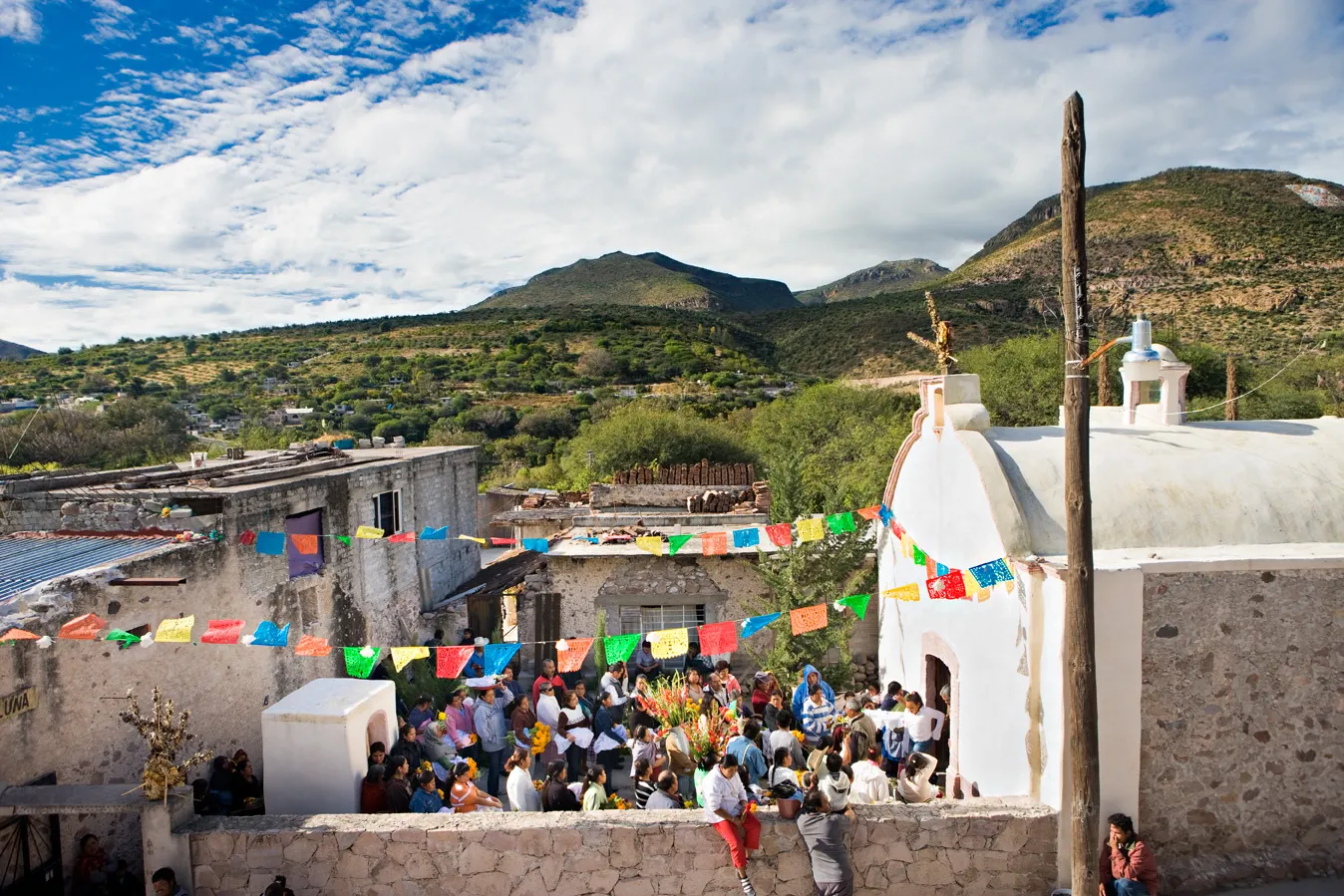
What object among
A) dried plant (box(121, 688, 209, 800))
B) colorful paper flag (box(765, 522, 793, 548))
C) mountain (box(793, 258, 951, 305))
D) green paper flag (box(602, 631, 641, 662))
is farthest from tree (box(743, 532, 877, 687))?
mountain (box(793, 258, 951, 305))

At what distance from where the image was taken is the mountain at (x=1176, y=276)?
36281 mm

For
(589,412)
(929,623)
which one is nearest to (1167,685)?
(929,623)

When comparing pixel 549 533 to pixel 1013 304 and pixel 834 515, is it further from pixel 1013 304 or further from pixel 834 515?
pixel 1013 304

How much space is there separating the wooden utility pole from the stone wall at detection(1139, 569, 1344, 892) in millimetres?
1151

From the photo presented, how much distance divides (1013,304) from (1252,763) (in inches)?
1761

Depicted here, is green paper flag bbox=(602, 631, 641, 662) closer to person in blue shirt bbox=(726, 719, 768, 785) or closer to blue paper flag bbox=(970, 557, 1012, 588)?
person in blue shirt bbox=(726, 719, 768, 785)

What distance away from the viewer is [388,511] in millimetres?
15656

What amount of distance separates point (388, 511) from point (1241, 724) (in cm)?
1359

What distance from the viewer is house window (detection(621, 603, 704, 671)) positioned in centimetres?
1462

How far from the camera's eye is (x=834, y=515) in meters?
11.4

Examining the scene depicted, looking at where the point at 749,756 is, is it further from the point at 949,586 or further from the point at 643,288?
the point at 643,288

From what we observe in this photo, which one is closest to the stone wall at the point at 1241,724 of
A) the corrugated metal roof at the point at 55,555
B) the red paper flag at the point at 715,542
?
the red paper flag at the point at 715,542

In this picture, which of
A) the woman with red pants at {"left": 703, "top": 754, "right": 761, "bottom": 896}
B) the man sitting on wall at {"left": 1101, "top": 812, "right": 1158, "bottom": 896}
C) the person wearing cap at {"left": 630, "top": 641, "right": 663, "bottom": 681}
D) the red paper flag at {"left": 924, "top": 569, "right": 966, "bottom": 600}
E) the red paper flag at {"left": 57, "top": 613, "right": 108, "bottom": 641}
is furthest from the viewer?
the person wearing cap at {"left": 630, "top": 641, "right": 663, "bottom": 681}

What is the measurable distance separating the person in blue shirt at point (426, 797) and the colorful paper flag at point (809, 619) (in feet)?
15.3
